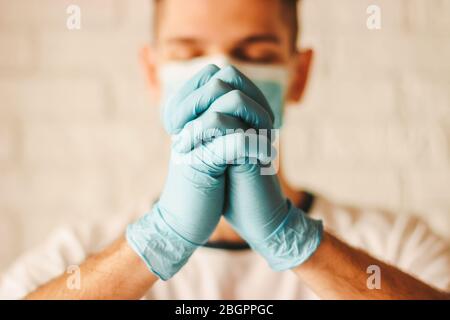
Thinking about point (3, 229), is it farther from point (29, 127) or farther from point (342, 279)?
point (342, 279)

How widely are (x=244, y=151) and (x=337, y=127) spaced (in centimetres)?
76

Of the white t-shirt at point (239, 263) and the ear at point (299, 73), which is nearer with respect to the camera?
the white t-shirt at point (239, 263)

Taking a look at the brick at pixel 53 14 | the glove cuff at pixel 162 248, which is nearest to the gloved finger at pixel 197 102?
the glove cuff at pixel 162 248

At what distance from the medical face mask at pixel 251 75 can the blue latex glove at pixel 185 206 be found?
0.25 meters

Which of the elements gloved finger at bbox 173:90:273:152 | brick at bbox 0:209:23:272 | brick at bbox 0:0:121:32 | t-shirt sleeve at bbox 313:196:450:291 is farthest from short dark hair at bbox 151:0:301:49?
brick at bbox 0:209:23:272

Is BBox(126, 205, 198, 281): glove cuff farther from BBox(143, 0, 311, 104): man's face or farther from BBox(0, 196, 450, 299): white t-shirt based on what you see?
BBox(143, 0, 311, 104): man's face

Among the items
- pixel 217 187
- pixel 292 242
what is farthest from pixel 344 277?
pixel 217 187

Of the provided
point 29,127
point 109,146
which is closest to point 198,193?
point 109,146

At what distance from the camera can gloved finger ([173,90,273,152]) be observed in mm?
562

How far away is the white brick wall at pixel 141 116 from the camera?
1.25 m

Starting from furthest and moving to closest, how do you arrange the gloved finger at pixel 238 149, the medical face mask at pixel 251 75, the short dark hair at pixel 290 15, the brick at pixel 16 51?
the brick at pixel 16 51
the short dark hair at pixel 290 15
the medical face mask at pixel 251 75
the gloved finger at pixel 238 149

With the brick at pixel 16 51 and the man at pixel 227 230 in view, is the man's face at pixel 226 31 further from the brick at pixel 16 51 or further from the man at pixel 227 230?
the brick at pixel 16 51

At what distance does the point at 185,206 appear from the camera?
0.62 metres

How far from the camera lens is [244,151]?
0.55m
